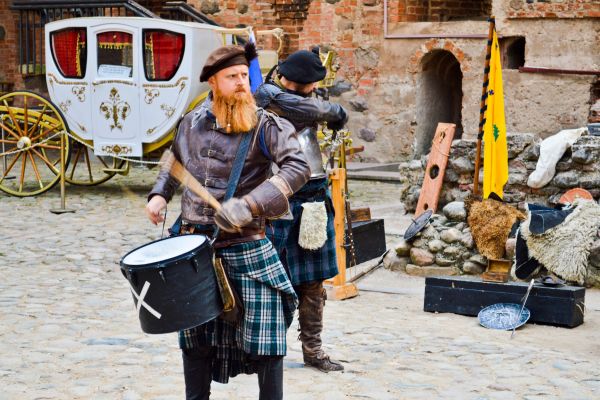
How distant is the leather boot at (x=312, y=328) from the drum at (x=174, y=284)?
1.50 m

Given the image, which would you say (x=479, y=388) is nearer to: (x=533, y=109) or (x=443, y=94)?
(x=533, y=109)

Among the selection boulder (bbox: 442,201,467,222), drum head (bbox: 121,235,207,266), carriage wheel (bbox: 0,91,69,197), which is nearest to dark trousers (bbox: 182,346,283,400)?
drum head (bbox: 121,235,207,266)

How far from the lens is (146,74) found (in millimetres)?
12039

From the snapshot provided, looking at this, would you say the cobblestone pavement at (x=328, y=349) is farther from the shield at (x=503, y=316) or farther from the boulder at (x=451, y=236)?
the boulder at (x=451, y=236)

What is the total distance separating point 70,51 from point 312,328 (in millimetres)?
7869

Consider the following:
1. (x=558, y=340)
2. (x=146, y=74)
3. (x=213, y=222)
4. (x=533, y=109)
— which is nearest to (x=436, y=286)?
(x=558, y=340)

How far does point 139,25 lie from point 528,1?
4.62 metres

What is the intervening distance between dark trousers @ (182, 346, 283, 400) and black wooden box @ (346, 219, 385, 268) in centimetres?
390

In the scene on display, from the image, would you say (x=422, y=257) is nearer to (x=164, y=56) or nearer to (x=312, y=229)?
(x=312, y=229)

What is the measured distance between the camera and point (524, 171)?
8.92 metres

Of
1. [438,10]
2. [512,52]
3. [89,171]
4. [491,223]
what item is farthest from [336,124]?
[438,10]

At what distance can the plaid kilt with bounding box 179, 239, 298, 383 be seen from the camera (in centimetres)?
410

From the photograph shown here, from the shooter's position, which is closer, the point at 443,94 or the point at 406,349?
the point at 406,349

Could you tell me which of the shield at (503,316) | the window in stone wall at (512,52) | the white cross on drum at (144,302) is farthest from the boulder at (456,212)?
the window in stone wall at (512,52)
